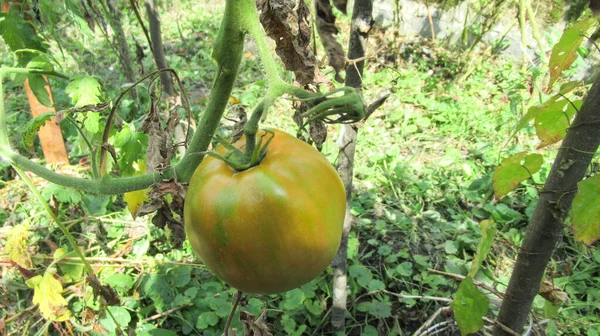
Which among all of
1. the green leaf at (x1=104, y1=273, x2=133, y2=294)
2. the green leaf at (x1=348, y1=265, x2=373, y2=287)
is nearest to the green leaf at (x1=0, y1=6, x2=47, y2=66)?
the green leaf at (x1=104, y1=273, x2=133, y2=294)

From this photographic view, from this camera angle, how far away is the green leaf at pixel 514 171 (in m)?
0.92

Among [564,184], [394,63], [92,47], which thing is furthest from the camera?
[92,47]

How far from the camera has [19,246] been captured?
1.57 m

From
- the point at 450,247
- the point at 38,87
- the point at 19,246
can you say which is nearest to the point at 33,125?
the point at 38,87

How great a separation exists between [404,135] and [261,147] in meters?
2.38

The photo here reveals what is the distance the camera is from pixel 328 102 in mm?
504

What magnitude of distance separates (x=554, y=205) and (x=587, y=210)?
0.14 metres

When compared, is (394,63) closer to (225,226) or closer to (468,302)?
(468,302)

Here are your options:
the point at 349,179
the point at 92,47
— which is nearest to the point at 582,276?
the point at 349,179

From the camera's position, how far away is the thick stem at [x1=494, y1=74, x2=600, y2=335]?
0.81 meters

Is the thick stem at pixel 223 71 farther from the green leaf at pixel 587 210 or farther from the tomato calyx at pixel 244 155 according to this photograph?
the green leaf at pixel 587 210

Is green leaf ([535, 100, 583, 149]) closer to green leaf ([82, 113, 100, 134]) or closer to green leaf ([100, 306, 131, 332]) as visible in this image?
green leaf ([82, 113, 100, 134])

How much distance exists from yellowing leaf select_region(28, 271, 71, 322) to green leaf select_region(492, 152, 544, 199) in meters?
1.39

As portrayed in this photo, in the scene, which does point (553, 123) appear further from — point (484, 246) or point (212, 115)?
point (212, 115)
